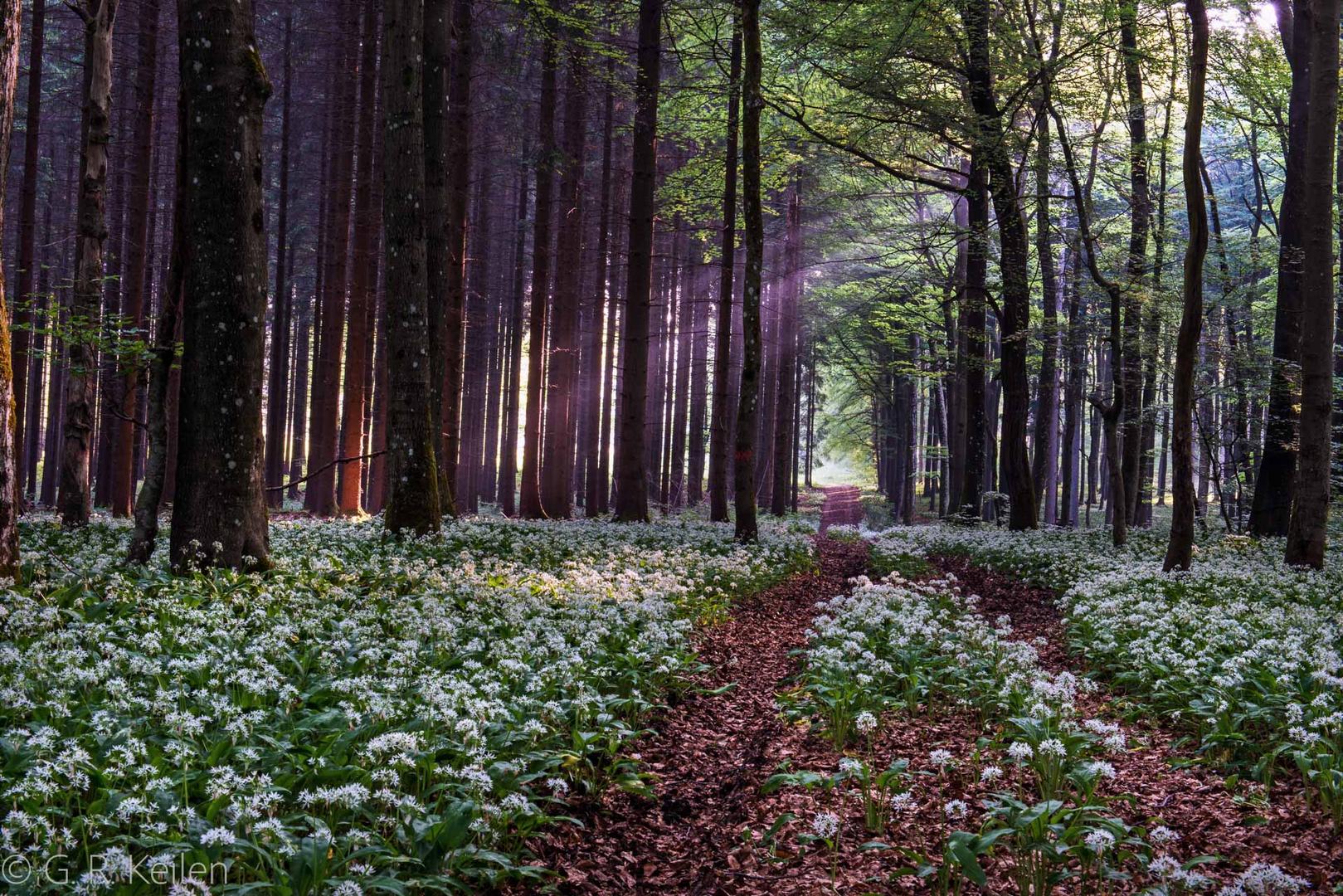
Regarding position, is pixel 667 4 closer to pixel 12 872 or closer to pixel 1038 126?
pixel 1038 126

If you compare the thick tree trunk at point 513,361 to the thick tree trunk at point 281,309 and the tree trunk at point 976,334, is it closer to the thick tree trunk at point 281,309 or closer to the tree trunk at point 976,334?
the thick tree trunk at point 281,309

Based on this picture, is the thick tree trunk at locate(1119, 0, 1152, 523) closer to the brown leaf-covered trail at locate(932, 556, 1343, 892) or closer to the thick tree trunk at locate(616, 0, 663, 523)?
the thick tree trunk at locate(616, 0, 663, 523)

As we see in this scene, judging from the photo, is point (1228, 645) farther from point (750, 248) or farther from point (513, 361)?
point (513, 361)

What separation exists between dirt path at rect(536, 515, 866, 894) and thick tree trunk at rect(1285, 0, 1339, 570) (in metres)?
9.03

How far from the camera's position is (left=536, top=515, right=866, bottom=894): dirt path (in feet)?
13.7

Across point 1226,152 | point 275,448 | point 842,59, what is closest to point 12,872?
point 842,59

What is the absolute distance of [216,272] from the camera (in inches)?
322

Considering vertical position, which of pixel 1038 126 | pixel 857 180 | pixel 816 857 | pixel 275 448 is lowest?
pixel 816 857

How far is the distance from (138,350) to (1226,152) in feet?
115

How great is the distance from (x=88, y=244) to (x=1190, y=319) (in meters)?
17.5

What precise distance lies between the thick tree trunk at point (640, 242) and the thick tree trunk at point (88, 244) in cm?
957

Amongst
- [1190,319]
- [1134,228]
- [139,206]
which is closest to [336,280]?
[139,206]

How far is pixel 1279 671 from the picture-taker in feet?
21.7

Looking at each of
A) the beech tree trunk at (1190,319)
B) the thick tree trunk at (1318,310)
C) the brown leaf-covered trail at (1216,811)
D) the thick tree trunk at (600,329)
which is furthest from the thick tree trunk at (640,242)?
the brown leaf-covered trail at (1216,811)
